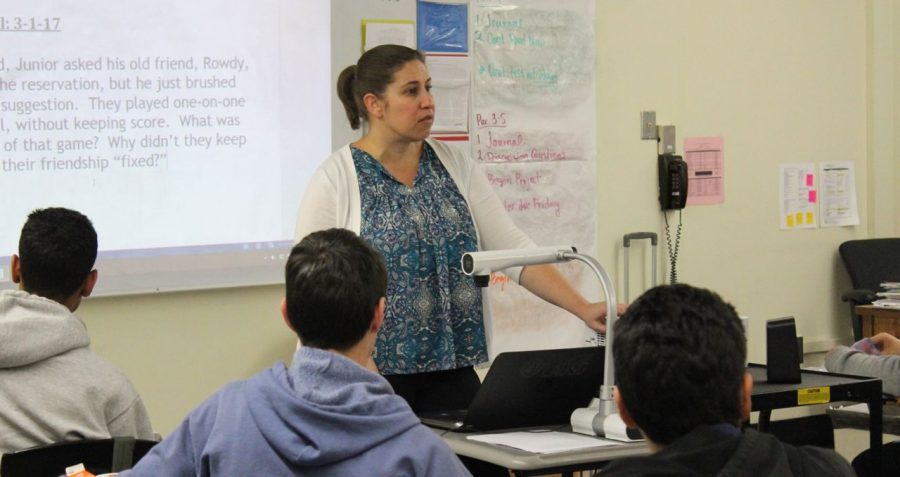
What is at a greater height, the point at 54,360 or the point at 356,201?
the point at 356,201

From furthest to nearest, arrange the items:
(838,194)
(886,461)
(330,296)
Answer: (838,194)
(886,461)
(330,296)

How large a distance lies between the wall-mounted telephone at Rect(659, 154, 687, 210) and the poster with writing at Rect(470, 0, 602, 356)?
35 centimetres

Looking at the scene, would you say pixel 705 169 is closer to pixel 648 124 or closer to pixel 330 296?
pixel 648 124

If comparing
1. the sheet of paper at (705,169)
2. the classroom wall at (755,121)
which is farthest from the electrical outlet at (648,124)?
the sheet of paper at (705,169)

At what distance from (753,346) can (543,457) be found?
3.09 metres

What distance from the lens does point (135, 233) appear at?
367cm

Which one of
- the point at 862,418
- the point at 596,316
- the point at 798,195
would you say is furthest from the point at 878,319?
the point at 596,316

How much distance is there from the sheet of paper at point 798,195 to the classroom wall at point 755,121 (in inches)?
Result: 1.6

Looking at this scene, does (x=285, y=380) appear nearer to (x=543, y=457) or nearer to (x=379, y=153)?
(x=543, y=457)

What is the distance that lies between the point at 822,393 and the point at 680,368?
1.38 metres

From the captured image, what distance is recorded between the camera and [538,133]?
4547mm

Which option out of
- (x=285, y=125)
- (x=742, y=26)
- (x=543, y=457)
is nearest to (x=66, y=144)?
(x=285, y=125)

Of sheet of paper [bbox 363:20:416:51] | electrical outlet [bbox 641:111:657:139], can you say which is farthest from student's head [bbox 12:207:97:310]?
electrical outlet [bbox 641:111:657:139]

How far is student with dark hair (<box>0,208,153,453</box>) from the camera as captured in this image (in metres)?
2.28
